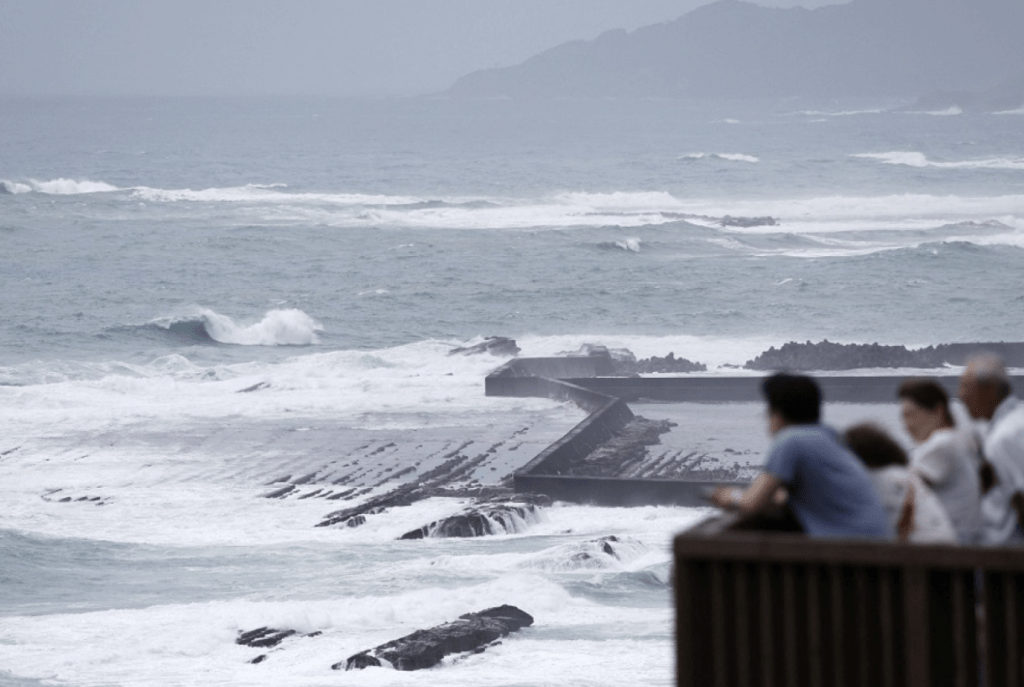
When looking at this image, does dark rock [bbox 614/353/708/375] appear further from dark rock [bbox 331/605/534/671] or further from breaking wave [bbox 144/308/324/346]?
dark rock [bbox 331/605/534/671]

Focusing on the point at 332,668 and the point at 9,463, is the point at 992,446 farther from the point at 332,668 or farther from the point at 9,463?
the point at 9,463

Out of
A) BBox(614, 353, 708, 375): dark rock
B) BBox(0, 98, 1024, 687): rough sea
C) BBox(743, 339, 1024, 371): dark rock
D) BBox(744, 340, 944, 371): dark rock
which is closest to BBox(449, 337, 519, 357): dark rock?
BBox(0, 98, 1024, 687): rough sea

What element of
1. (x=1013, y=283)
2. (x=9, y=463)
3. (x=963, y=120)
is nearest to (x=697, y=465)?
(x=9, y=463)

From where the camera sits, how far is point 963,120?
18025 cm

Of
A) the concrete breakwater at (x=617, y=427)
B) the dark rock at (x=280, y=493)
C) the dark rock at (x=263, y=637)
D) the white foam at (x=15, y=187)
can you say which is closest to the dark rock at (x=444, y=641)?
the dark rock at (x=263, y=637)

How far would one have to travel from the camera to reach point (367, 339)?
46781 mm

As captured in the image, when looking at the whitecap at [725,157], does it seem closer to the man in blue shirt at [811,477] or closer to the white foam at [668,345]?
the white foam at [668,345]

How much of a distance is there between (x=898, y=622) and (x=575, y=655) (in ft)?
34.0

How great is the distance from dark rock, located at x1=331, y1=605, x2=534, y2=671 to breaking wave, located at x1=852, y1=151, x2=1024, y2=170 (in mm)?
90773

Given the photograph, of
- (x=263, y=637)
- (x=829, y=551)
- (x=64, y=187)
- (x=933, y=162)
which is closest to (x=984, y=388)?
(x=829, y=551)

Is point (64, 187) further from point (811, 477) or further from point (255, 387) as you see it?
point (811, 477)

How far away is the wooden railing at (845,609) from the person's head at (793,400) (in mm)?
389

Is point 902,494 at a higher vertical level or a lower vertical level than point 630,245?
lower

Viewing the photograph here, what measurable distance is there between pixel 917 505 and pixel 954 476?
161 mm
